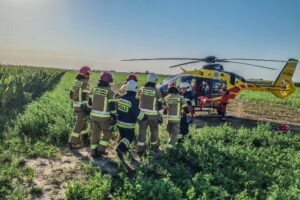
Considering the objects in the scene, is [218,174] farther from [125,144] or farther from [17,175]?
[17,175]

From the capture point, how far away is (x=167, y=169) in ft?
28.0

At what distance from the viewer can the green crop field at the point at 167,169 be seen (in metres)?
6.84

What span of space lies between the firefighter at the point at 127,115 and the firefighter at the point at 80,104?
138cm

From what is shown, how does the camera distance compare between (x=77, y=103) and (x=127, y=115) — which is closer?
(x=127, y=115)

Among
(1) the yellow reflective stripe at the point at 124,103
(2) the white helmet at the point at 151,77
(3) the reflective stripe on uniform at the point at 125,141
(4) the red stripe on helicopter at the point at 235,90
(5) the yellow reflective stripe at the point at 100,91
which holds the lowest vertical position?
(3) the reflective stripe on uniform at the point at 125,141

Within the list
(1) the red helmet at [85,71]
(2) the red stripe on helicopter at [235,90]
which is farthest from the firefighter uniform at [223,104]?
(1) the red helmet at [85,71]

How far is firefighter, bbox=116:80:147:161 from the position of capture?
916 cm

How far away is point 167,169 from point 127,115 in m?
1.79

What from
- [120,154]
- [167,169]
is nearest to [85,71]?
[120,154]

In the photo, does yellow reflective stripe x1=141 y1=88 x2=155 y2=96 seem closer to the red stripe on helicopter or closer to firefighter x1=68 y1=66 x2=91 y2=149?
firefighter x1=68 y1=66 x2=91 y2=149

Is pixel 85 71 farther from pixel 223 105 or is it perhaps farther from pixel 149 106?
pixel 223 105

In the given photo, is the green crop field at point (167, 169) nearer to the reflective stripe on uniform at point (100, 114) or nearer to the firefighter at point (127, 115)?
the firefighter at point (127, 115)

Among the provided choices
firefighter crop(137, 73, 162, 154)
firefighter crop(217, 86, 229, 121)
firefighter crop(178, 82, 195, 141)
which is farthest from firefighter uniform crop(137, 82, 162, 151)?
firefighter crop(217, 86, 229, 121)

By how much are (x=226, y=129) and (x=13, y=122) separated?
7.82 m
